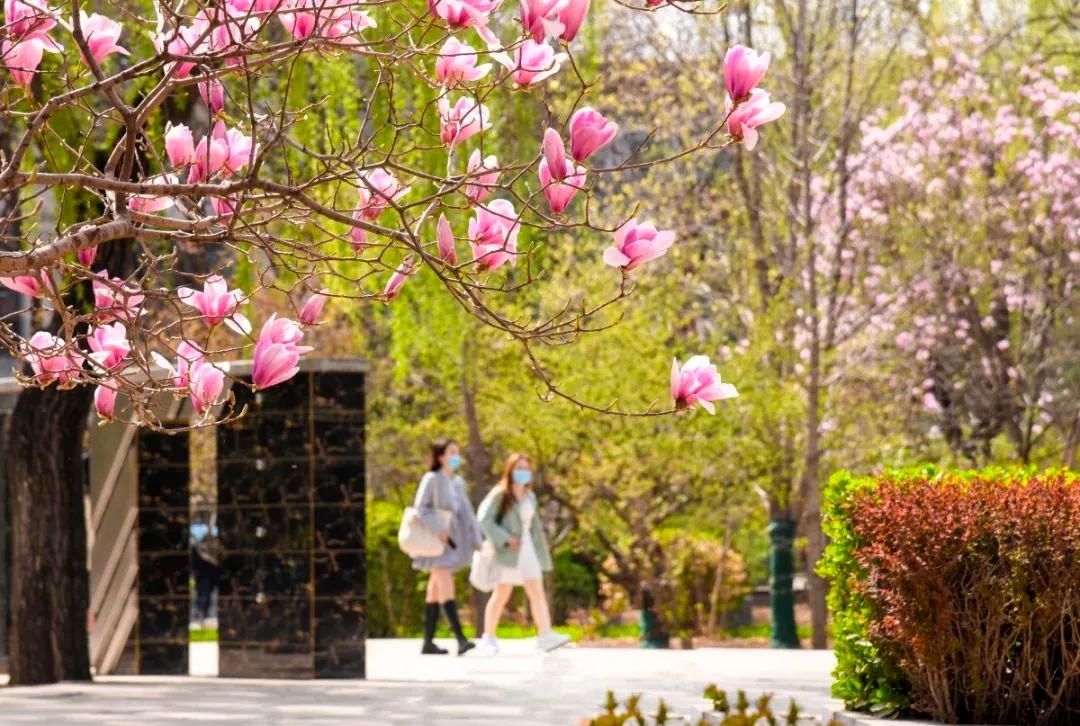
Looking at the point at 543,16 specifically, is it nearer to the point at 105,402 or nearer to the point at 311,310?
the point at 311,310

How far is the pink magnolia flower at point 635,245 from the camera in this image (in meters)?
5.15

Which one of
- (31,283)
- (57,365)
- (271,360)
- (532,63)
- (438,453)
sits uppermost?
(438,453)

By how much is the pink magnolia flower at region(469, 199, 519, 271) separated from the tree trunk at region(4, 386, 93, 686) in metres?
10.7

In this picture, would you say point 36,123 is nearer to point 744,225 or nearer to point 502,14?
point 502,14

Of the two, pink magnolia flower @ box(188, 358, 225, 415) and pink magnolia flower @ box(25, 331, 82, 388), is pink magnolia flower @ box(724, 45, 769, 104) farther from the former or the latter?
pink magnolia flower @ box(25, 331, 82, 388)

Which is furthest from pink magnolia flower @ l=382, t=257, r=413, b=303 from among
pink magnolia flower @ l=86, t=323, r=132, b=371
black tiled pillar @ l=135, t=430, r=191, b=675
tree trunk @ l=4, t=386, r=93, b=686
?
black tiled pillar @ l=135, t=430, r=191, b=675

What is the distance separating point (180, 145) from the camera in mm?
5625

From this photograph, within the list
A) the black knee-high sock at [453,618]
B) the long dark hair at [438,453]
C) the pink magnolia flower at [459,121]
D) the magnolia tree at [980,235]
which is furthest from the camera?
the magnolia tree at [980,235]

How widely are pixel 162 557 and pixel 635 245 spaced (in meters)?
12.3

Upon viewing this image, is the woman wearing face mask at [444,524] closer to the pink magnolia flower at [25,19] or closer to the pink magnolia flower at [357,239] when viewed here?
the pink magnolia flower at [357,239]

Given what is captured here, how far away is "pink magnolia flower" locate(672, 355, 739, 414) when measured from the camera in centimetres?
519

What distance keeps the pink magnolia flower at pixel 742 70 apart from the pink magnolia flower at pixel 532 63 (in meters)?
0.45

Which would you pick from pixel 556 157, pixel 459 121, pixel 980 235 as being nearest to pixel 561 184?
pixel 556 157

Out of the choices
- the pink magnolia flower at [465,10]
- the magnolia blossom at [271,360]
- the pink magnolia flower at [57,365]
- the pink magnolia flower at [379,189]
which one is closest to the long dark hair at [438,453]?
the pink magnolia flower at [57,365]
